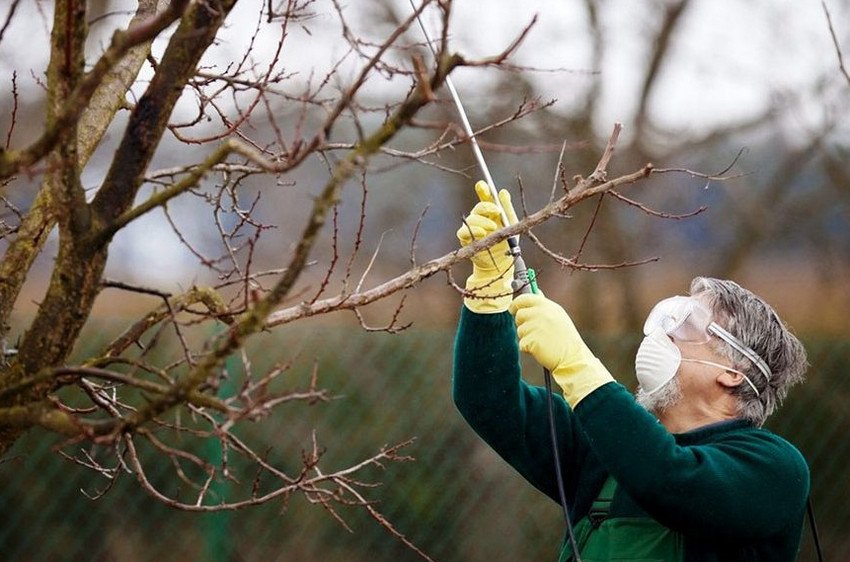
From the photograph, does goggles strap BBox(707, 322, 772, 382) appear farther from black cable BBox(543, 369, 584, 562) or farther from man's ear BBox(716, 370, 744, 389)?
black cable BBox(543, 369, 584, 562)

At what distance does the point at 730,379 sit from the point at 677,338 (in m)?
0.15

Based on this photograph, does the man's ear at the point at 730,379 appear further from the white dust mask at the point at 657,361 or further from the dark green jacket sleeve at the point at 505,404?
the dark green jacket sleeve at the point at 505,404

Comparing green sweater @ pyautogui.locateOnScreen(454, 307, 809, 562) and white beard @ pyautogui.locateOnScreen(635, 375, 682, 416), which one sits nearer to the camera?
green sweater @ pyautogui.locateOnScreen(454, 307, 809, 562)

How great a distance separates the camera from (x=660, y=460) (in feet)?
6.78

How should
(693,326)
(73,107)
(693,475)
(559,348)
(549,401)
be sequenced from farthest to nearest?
(693,326), (549,401), (559,348), (693,475), (73,107)

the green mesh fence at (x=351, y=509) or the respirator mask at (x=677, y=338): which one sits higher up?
the respirator mask at (x=677, y=338)

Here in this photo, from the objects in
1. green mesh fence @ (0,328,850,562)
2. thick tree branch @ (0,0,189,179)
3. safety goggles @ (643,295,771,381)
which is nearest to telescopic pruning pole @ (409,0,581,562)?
safety goggles @ (643,295,771,381)

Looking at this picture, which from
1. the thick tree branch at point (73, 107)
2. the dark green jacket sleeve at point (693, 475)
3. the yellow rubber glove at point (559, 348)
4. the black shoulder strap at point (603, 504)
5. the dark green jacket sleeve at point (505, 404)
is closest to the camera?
the thick tree branch at point (73, 107)

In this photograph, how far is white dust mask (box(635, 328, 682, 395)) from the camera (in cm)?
240

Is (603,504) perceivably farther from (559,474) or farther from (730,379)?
(730,379)

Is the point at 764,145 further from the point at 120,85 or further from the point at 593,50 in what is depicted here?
the point at 120,85

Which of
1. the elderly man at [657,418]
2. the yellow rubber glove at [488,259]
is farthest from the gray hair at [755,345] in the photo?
the yellow rubber glove at [488,259]

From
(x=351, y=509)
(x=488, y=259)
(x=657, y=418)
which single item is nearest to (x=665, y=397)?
(x=657, y=418)

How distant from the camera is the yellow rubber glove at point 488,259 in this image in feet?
7.76
